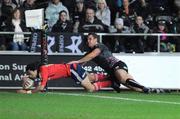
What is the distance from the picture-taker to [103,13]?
21.2 meters

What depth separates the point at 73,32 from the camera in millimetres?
20094

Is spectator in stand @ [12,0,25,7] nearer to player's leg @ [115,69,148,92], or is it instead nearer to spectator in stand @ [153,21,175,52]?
spectator in stand @ [153,21,175,52]

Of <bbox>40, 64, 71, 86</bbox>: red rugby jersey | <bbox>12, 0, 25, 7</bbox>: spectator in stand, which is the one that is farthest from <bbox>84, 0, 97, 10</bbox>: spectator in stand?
<bbox>40, 64, 71, 86</bbox>: red rugby jersey

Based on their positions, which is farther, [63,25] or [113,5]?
[113,5]

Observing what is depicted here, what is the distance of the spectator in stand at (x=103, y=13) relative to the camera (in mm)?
21078

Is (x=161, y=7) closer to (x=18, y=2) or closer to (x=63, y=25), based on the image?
(x=63, y=25)

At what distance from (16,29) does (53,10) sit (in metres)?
1.77

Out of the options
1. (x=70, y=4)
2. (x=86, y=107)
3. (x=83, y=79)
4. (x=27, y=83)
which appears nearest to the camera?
(x=86, y=107)

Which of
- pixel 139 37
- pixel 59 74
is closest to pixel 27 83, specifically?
pixel 59 74

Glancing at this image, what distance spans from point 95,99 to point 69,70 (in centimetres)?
241

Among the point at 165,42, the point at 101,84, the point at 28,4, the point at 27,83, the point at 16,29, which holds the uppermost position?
the point at 28,4

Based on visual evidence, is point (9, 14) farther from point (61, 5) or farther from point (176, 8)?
point (176, 8)

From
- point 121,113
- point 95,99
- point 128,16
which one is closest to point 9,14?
point 128,16

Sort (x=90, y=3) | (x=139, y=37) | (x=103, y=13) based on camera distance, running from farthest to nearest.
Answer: (x=90, y=3)
(x=103, y=13)
(x=139, y=37)
